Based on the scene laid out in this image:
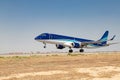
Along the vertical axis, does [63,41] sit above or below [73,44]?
above

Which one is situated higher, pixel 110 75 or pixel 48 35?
pixel 48 35

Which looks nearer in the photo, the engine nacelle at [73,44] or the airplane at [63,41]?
the airplane at [63,41]

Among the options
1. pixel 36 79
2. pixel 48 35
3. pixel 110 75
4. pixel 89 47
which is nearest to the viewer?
pixel 36 79

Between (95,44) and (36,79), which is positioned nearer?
(36,79)

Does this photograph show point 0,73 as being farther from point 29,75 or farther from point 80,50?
point 80,50

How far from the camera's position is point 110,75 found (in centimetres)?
3284

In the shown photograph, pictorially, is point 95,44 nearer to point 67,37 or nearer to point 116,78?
point 67,37

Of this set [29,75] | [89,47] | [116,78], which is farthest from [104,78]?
[89,47]

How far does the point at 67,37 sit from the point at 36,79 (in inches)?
2651

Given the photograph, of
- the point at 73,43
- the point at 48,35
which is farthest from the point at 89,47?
the point at 48,35

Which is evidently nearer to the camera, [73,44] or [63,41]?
[63,41]

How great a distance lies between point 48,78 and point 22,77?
2.80 m

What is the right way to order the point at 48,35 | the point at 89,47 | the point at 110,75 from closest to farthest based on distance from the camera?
the point at 110,75
the point at 48,35
the point at 89,47

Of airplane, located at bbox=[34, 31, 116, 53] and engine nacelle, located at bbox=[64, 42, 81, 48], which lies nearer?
airplane, located at bbox=[34, 31, 116, 53]
